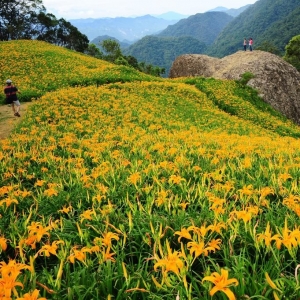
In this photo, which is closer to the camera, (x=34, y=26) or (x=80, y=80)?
(x=80, y=80)

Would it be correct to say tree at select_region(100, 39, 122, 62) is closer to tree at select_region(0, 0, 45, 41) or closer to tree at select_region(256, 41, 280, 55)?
tree at select_region(0, 0, 45, 41)

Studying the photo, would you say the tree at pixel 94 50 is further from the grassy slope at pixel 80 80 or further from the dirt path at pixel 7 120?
the dirt path at pixel 7 120

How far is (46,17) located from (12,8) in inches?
230

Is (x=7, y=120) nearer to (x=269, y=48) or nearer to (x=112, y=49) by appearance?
(x=112, y=49)

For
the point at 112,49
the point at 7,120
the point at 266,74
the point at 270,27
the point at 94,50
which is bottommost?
the point at 7,120

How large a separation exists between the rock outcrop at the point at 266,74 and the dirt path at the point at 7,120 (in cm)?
1697

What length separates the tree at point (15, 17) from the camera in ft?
167

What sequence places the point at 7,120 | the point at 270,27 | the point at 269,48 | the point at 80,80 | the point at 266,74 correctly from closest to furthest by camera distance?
the point at 7,120
the point at 80,80
the point at 266,74
the point at 269,48
the point at 270,27

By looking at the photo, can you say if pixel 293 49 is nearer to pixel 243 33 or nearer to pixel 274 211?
pixel 274 211

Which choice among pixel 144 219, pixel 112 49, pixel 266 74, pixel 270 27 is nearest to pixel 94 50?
pixel 112 49

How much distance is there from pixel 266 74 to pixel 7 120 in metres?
19.5

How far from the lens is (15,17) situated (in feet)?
175

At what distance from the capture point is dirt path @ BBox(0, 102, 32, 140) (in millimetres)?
9195

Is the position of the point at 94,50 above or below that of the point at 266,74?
above
